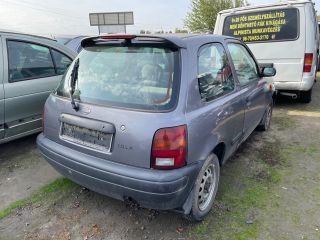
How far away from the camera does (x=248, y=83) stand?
377 cm

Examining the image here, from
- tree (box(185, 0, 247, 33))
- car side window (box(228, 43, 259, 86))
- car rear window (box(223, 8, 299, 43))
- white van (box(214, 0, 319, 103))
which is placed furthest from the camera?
tree (box(185, 0, 247, 33))

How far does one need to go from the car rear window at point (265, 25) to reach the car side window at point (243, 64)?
261 cm

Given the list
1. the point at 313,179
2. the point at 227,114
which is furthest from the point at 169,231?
the point at 313,179

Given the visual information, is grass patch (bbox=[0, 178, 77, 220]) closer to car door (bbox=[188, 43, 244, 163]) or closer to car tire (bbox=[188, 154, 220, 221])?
car tire (bbox=[188, 154, 220, 221])

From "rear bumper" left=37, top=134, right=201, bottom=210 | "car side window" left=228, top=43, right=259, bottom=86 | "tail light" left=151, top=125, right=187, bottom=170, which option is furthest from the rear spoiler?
"car side window" left=228, top=43, right=259, bottom=86

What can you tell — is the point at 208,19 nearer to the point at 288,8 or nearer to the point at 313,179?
the point at 288,8

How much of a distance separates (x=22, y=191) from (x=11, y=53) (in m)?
1.80

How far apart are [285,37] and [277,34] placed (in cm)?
21

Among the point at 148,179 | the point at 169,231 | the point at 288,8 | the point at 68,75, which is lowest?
the point at 169,231

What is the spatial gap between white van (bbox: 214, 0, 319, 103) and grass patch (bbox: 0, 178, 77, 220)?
5.09 m

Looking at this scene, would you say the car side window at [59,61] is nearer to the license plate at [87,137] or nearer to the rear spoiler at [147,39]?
the rear spoiler at [147,39]

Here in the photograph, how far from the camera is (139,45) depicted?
2.51m

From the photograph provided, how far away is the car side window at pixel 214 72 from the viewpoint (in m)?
2.63

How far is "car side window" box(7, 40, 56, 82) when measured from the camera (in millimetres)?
3867
